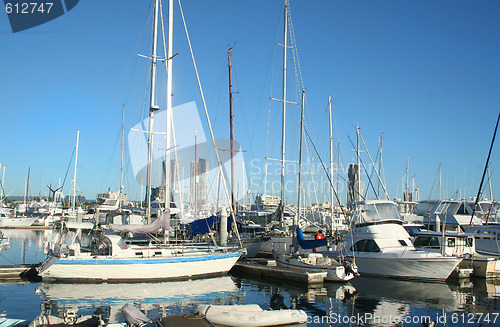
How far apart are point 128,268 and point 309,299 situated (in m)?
9.62

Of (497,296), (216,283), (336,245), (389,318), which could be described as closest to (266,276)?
(216,283)

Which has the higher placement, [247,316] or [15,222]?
[247,316]

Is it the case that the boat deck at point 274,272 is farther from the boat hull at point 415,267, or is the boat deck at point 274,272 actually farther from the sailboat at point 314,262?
the boat hull at point 415,267

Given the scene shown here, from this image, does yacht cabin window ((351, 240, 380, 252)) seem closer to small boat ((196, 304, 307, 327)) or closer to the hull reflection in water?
the hull reflection in water

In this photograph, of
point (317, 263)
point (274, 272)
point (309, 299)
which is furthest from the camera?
point (274, 272)

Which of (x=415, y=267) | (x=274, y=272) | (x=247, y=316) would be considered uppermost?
(x=415, y=267)

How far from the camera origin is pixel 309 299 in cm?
1941

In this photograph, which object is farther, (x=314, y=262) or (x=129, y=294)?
(x=314, y=262)

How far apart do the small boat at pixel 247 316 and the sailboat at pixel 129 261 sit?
841 centimetres

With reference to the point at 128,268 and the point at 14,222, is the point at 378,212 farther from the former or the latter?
the point at 14,222

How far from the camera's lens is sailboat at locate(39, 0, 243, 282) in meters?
21.1

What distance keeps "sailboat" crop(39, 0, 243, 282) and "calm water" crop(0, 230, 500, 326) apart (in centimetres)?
58

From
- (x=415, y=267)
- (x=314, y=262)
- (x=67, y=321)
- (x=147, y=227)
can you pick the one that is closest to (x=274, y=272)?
(x=314, y=262)

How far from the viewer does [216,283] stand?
899 inches
